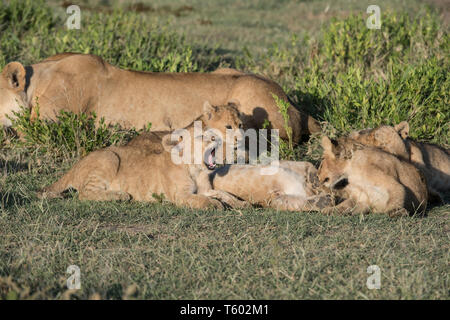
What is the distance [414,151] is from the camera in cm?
585

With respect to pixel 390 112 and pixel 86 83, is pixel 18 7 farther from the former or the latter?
pixel 390 112

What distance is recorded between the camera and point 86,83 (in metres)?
7.40

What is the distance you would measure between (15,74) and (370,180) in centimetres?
418

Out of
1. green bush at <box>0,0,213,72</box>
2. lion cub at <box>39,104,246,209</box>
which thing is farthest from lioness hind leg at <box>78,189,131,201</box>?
green bush at <box>0,0,213,72</box>

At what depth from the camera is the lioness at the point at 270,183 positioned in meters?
5.56

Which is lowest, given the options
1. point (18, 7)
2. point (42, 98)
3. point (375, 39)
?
point (42, 98)

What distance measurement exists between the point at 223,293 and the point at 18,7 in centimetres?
913

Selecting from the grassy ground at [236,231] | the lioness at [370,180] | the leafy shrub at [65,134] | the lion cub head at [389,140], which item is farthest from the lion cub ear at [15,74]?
the lion cub head at [389,140]

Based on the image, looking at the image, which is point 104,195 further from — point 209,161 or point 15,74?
point 15,74

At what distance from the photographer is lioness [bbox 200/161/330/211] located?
5.56 meters

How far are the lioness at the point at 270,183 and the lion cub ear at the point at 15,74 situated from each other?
8.82 ft

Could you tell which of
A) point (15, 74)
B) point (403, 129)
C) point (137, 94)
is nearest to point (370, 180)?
point (403, 129)

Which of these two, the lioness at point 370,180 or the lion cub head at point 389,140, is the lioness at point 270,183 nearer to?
the lioness at point 370,180
